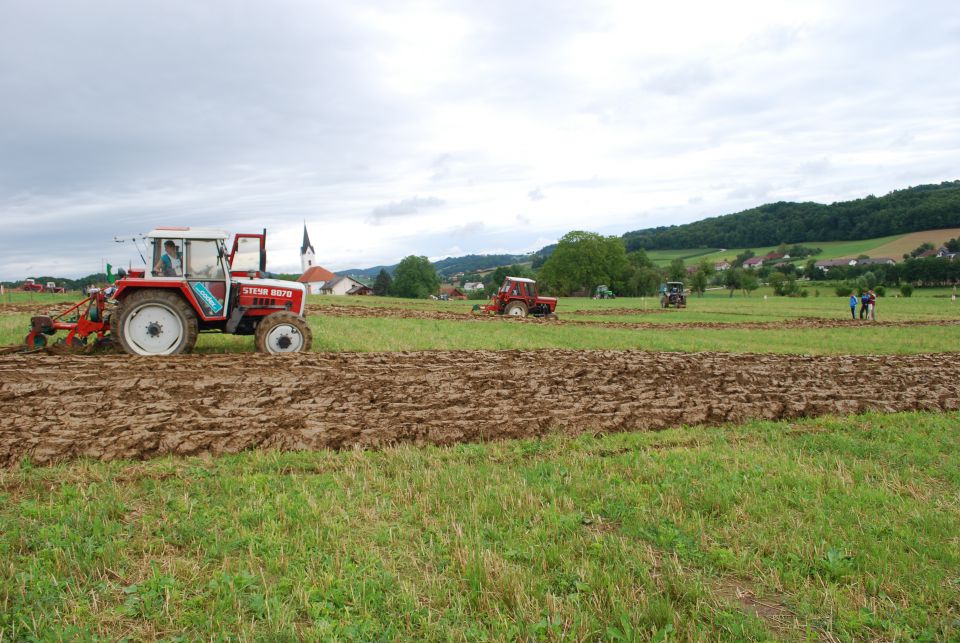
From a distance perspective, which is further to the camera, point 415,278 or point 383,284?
point 383,284

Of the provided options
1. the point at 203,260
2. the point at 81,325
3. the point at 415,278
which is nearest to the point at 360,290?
the point at 415,278

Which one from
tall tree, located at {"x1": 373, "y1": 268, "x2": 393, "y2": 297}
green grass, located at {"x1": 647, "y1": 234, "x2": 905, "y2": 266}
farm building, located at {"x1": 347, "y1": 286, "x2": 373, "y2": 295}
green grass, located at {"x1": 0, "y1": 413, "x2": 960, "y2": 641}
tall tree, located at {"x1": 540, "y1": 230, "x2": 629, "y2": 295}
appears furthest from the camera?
tall tree, located at {"x1": 373, "y1": 268, "x2": 393, "y2": 297}

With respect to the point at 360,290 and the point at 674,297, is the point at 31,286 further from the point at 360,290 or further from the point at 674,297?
the point at 360,290

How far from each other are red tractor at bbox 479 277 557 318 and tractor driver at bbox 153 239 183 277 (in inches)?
702

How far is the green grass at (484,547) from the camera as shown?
320 centimetres

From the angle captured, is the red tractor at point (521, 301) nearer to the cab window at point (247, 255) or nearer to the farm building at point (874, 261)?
the cab window at point (247, 255)

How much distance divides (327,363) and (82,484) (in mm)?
6274

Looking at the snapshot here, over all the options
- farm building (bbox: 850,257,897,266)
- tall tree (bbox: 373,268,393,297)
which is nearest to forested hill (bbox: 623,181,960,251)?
farm building (bbox: 850,257,897,266)

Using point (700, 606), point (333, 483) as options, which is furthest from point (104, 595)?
point (700, 606)

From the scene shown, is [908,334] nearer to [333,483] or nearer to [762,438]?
[762,438]

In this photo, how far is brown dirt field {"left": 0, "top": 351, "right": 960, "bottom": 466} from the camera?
21.2 feet

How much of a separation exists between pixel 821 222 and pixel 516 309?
11322 centimetres

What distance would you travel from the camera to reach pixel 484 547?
397 centimetres

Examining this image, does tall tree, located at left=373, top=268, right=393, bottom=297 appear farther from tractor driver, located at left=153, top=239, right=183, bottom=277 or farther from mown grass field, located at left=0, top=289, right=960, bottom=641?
mown grass field, located at left=0, top=289, right=960, bottom=641
